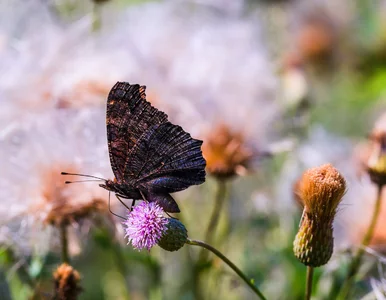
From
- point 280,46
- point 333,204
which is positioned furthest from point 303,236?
point 280,46

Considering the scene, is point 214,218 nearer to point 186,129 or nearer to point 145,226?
point 186,129

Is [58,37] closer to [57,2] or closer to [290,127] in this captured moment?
[57,2]

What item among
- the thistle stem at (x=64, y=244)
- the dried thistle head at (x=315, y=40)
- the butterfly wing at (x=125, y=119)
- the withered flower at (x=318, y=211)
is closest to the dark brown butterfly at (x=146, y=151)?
the butterfly wing at (x=125, y=119)

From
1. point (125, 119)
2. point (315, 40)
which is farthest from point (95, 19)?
point (315, 40)

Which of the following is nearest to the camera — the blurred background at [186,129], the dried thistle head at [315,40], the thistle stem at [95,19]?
the blurred background at [186,129]

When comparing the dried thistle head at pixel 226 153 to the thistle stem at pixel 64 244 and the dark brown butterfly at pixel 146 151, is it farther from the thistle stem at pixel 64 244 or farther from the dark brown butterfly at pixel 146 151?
the dark brown butterfly at pixel 146 151

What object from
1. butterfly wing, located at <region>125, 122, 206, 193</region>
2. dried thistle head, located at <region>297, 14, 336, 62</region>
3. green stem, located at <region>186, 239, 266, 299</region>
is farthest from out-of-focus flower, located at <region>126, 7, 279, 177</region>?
dried thistle head, located at <region>297, 14, 336, 62</region>
